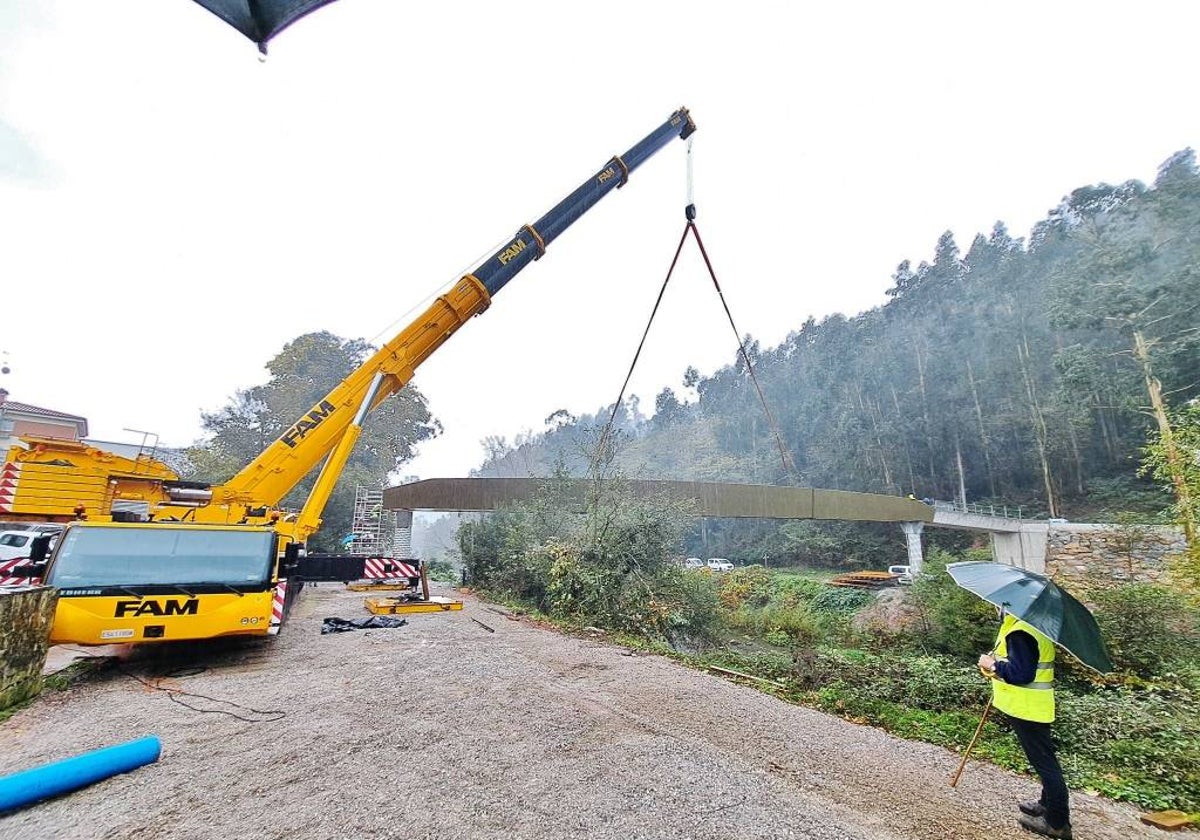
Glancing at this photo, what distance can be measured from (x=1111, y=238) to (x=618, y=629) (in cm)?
3360

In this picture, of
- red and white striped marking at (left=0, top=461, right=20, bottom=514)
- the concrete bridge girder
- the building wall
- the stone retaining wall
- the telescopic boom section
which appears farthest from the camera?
the building wall

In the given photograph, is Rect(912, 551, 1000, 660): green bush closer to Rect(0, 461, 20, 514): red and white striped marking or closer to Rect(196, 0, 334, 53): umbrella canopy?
Rect(196, 0, 334, 53): umbrella canopy

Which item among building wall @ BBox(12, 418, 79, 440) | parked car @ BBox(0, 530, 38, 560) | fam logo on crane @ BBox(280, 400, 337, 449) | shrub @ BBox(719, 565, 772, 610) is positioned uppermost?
building wall @ BBox(12, 418, 79, 440)

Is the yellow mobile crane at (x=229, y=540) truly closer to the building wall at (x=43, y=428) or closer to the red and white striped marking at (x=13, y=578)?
the red and white striped marking at (x=13, y=578)

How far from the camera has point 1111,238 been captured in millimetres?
25172

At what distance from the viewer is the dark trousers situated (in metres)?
2.67

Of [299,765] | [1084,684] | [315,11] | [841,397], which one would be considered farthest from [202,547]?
[841,397]

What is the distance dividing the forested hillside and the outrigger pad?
17.4ft

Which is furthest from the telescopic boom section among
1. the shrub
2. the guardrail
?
the guardrail

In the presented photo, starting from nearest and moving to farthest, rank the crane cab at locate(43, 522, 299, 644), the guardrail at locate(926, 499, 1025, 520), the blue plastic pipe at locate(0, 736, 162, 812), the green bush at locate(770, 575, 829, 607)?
the blue plastic pipe at locate(0, 736, 162, 812), the crane cab at locate(43, 522, 299, 644), the green bush at locate(770, 575, 829, 607), the guardrail at locate(926, 499, 1025, 520)

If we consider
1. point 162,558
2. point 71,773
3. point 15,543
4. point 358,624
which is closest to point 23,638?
point 162,558

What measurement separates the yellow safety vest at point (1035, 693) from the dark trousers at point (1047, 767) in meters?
0.06

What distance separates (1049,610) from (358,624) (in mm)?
8934

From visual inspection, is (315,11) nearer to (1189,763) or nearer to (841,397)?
(1189,763)
